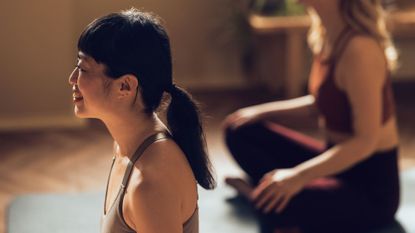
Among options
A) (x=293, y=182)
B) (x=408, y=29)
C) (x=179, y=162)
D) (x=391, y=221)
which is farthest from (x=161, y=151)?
(x=408, y=29)

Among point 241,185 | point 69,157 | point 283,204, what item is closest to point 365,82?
point 283,204

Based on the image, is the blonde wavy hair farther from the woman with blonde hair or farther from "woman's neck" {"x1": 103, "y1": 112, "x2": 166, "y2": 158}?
"woman's neck" {"x1": 103, "y1": 112, "x2": 166, "y2": 158}

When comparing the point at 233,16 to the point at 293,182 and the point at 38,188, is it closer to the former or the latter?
the point at 38,188

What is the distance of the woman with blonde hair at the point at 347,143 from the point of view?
2180mm

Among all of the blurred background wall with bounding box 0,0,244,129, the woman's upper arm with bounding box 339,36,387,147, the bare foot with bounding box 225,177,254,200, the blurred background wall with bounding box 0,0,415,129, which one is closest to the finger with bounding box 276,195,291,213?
the woman's upper arm with bounding box 339,36,387,147

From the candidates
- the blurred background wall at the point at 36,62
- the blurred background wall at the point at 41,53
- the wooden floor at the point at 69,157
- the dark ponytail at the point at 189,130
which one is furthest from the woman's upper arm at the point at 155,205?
the blurred background wall at the point at 41,53

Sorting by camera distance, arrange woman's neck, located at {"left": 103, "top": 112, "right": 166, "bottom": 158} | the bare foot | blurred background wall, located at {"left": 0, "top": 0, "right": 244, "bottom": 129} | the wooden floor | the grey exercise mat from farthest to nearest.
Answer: blurred background wall, located at {"left": 0, "top": 0, "right": 244, "bottom": 129} < the wooden floor < the bare foot < the grey exercise mat < woman's neck, located at {"left": 103, "top": 112, "right": 166, "bottom": 158}

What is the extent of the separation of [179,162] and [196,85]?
2984mm

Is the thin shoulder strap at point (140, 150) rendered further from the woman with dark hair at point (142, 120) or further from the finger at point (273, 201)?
the finger at point (273, 201)

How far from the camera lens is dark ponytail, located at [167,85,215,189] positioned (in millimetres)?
1360

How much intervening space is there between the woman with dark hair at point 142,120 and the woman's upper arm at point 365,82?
0.88m

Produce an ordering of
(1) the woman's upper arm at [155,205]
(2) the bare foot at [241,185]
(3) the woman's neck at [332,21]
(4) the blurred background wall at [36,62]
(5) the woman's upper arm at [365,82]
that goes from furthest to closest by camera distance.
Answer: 1. (4) the blurred background wall at [36,62]
2. (2) the bare foot at [241,185]
3. (3) the woman's neck at [332,21]
4. (5) the woman's upper arm at [365,82]
5. (1) the woman's upper arm at [155,205]

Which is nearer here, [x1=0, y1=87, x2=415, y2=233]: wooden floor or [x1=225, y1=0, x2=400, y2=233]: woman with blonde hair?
[x1=225, y1=0, x2=400, y2=233]: woman with blonde hair

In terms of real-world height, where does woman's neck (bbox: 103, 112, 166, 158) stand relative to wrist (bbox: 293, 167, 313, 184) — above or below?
above
